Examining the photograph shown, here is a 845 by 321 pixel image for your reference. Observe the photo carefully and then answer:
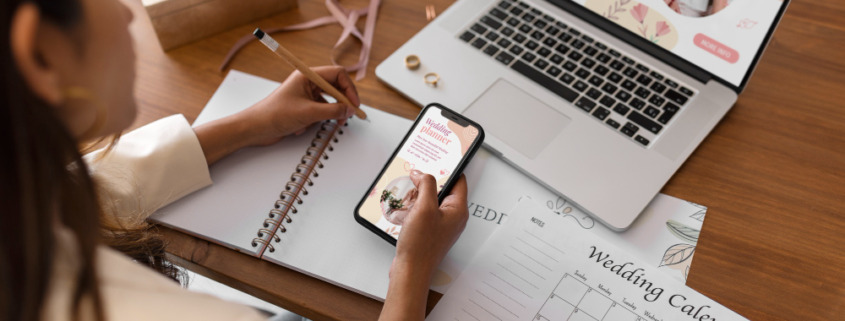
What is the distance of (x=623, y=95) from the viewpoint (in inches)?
30.2

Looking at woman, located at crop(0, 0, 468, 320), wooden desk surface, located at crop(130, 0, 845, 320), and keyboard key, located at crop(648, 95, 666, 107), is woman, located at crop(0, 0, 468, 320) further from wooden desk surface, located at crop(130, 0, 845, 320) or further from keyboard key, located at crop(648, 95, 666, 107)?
keyboard key, located at crop(648, 95, 666, 107)

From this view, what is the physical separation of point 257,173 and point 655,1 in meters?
0.53

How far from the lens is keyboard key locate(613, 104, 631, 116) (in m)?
0.76

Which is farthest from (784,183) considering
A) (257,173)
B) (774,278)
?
(257,173)

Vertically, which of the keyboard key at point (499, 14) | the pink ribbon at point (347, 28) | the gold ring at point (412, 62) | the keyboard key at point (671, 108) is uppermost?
the pink ribbon at point (347, 28)

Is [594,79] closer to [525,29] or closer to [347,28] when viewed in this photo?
[525,29]

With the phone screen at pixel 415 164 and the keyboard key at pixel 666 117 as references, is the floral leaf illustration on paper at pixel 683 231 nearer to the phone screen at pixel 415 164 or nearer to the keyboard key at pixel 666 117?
the keyboard key at pixel 666 117

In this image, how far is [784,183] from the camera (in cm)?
71

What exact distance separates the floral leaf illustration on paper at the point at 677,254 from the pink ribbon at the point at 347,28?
448 mm

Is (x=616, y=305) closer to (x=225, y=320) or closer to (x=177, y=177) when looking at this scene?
(x=225, y=320)

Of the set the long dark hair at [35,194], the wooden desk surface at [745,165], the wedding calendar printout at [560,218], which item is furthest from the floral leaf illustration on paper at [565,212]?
the long dark hair at [35,194]

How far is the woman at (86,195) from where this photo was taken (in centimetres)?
38

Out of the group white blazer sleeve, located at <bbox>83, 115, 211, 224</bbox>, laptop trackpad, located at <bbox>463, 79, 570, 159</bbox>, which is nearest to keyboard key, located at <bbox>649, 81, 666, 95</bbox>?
laptop trackpad, located at <bbox>463, 79, 570, 159</bbox>

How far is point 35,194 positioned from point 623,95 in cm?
63
